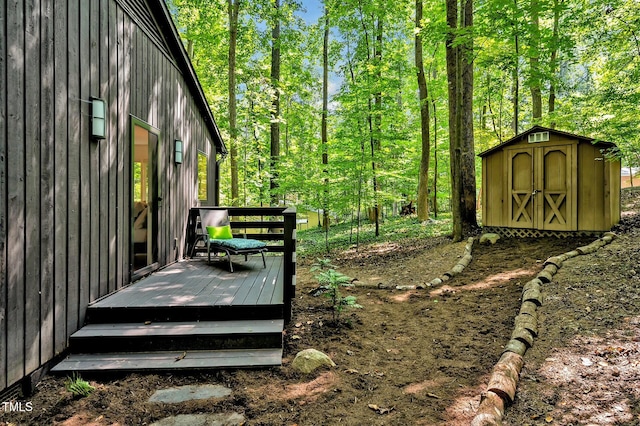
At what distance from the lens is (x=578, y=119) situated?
23.1ft

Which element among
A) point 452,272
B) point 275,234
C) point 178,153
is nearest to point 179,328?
point 275,234

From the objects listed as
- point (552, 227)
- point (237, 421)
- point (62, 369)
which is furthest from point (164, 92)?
point (552, 227)

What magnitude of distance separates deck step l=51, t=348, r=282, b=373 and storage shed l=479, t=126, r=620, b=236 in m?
6.04

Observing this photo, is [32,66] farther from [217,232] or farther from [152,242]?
[217,232]

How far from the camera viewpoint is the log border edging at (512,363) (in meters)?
2.19

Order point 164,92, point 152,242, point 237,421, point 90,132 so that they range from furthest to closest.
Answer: point 164,92 < point 152,242 < point 90,132 < point 237,421

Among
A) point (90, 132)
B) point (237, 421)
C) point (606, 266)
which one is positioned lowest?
point (237, 421)

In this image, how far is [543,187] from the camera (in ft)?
22.7

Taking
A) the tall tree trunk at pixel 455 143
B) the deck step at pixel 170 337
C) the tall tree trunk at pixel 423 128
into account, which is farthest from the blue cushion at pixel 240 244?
the tall tree trunk at pixel 423 128

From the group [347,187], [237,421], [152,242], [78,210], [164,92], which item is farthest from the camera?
[347,187]

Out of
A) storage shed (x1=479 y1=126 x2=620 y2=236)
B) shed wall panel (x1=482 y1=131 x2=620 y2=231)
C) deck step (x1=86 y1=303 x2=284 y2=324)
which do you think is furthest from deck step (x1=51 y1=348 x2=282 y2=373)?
shed wall panel (x1=482 y1=131 x2=620 y2=231)

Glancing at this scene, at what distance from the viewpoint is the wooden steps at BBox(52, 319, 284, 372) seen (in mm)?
2830

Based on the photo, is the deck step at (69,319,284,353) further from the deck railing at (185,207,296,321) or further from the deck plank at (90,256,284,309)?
the deck railing at (185,207,296,321)

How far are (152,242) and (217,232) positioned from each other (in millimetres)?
932
